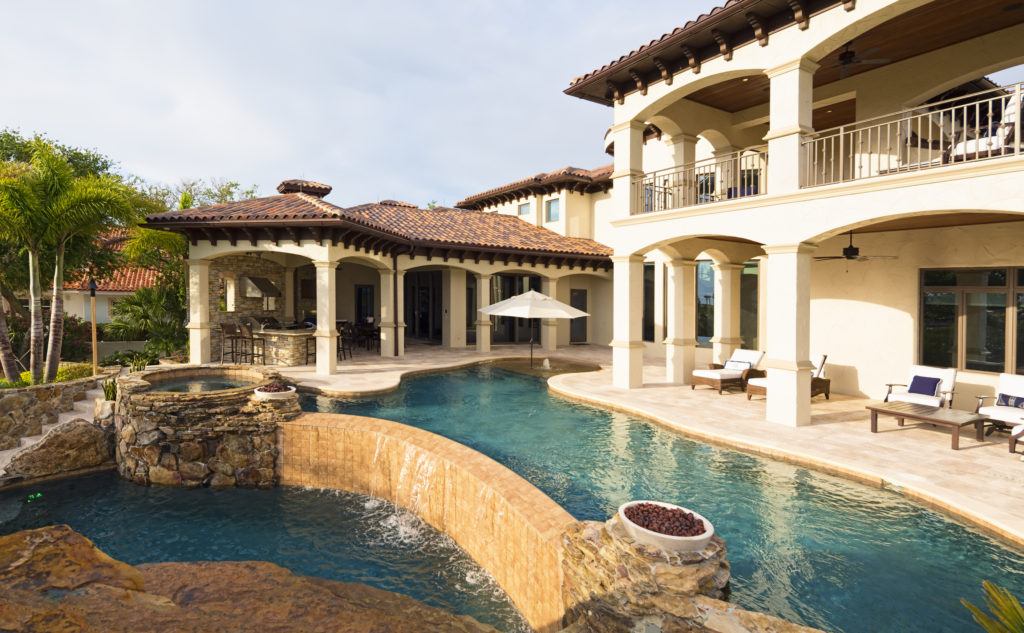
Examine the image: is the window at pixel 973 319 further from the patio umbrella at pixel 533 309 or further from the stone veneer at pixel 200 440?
the stone veneer at pixel 200 440

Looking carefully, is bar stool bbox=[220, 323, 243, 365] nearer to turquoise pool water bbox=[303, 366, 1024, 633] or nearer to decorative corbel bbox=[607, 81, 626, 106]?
turquoise pool water bbox=[303, 366, 1024, 633]

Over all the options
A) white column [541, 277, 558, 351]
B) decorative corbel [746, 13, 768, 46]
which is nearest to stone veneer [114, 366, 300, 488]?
decorative corbel [746, 13, 768, 46]

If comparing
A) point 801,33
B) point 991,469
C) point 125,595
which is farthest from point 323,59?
point 991,469

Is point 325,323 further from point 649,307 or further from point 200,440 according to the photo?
point 649,307

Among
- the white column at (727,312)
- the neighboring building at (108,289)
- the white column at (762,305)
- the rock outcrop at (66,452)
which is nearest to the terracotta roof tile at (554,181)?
the white column at (727,312)

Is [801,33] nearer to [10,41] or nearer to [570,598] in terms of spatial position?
[570,598]

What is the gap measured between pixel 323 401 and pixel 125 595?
1053 centimetres

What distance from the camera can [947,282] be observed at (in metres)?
12.2

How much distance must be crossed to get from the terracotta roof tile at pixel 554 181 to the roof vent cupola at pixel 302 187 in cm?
1021

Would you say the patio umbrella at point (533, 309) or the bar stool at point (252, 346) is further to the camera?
the bar stool at point (252, 346)

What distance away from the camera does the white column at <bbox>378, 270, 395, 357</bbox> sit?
20.1 m

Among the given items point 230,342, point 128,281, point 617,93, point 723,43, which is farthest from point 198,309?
point 723,43

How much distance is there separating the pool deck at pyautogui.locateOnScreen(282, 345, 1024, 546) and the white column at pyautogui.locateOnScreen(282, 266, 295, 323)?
23.6ft

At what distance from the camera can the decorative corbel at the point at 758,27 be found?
35.4 ft
